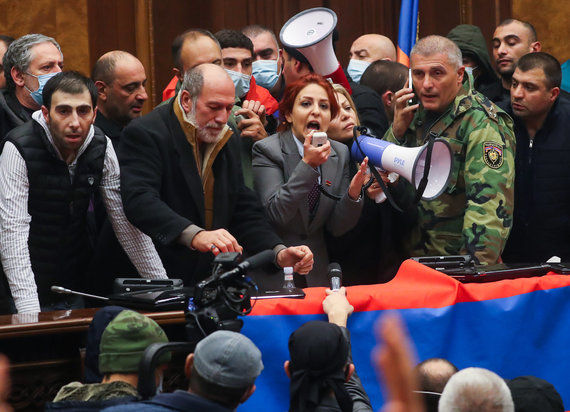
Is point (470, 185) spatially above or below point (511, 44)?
below

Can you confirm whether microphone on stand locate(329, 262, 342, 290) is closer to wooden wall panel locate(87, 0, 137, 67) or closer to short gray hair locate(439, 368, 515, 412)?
short gray hair locate(439, 368, 515, 412)

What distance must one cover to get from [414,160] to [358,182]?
33cm

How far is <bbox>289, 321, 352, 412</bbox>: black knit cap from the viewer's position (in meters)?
3.27

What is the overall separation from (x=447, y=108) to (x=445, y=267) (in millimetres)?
1155

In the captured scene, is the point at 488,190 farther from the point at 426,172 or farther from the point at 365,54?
the point at 365,54

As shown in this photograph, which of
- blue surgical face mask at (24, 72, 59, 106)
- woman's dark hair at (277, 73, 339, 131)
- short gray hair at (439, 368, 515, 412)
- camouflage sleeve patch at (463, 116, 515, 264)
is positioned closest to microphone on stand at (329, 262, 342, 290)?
camouflage sleeve patch at (463, 116, 515, 264)

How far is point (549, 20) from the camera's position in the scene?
8344 mm

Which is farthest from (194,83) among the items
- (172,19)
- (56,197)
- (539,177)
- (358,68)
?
(172,19)

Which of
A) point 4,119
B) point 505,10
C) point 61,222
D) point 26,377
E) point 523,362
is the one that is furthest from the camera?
point 505,10

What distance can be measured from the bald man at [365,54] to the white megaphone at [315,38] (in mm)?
1251

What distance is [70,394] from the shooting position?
3.18m

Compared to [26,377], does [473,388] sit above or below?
above

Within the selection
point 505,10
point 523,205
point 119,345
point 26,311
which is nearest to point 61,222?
point 26,311

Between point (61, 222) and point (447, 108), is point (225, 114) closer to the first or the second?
point (61, 222)
